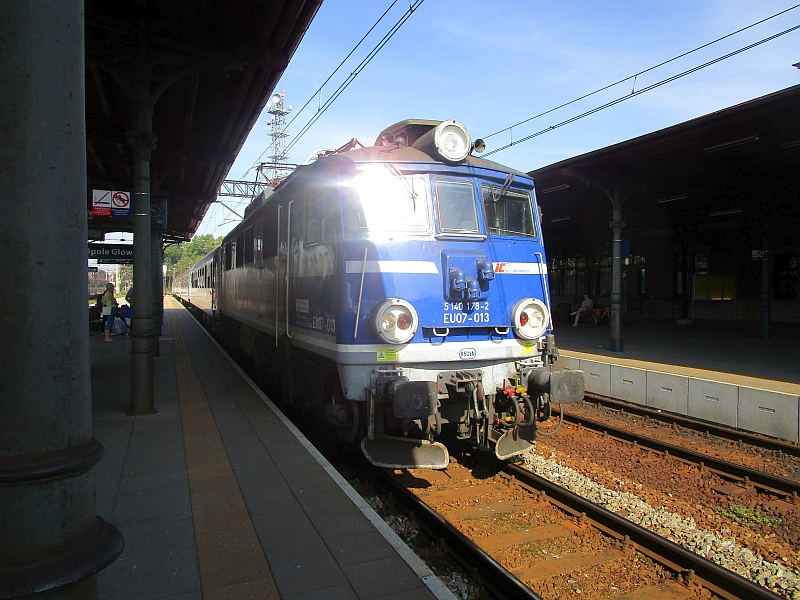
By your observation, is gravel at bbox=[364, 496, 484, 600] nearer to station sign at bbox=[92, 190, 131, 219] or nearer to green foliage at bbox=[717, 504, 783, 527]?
green foliage at bbox=[717, 504, 783, 527]

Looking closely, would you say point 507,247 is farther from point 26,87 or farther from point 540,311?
point 26,87

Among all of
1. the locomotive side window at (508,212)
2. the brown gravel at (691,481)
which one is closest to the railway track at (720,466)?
the brown gravel at (691,481)

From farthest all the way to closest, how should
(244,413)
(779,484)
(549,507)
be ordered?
(244,413), (779,484), (549,507)

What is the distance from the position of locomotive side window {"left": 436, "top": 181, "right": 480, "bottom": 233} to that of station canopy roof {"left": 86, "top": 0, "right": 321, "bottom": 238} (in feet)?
9.07

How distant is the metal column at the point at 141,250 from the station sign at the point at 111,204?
1.19 m

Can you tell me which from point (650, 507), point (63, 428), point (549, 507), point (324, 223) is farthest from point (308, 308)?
point (63, 428)

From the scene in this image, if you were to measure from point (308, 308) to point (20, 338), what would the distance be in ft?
16.2

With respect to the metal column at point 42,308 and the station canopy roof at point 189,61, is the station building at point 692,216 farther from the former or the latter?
the metal column at point 42,308

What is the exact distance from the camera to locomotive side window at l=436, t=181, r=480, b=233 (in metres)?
5.98

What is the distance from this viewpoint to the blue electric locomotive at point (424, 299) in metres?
5.46

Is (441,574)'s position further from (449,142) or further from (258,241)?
(258,241)

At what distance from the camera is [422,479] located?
6.25 m

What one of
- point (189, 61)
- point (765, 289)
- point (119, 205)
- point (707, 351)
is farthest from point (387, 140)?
point (765, 289)

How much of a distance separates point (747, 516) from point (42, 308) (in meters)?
6.14
